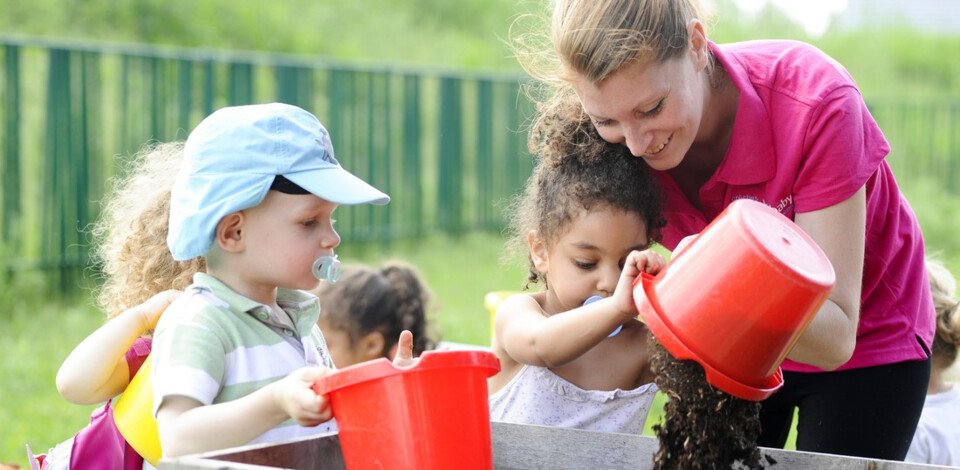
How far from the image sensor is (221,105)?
9.26 meters

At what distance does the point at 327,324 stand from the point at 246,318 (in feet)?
7.99

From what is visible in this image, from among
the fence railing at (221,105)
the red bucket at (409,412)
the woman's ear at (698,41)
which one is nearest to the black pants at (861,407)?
the woman's ear at (698,41)

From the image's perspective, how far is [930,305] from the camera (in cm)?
301

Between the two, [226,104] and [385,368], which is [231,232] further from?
[226,104]

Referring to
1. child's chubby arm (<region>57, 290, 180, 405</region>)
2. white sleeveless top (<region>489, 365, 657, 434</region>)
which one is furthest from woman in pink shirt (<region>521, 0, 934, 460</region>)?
child's chubby arm (<region>57, 290, 180, 405</region>)

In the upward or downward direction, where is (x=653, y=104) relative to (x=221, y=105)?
upward

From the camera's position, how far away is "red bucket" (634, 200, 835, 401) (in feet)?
6.95

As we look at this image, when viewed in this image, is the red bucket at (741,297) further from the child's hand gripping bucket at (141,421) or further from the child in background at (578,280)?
the child's hand gripping bucket at (141,421)

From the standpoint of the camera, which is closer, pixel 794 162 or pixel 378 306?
pixel 794 162

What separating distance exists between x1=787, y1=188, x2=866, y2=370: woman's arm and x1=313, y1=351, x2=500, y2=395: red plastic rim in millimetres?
720

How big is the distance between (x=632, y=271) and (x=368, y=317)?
266 cm

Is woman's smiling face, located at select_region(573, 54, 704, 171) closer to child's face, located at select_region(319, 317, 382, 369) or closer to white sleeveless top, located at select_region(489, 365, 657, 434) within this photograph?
white sleeveless top, located at select_region(489, 365, 657, 434)

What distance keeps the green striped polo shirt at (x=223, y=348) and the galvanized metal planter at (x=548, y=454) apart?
0.52ft

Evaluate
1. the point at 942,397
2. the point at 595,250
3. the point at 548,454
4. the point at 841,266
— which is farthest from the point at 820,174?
the point at 942,397
